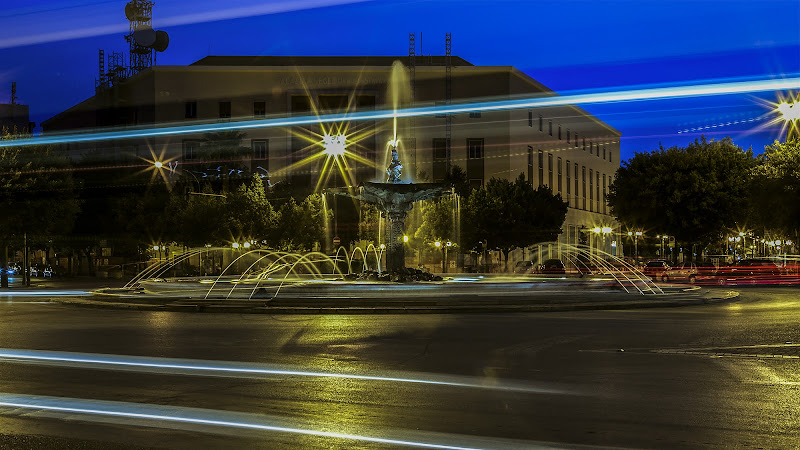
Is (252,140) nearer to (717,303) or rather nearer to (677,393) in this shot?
(717,303)

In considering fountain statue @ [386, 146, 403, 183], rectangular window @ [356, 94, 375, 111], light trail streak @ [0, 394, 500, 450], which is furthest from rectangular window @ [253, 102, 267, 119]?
light trail streak @ [0, 394, 500, 450]

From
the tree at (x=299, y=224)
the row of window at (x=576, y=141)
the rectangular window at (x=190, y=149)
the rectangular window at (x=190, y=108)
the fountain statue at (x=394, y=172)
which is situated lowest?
the tree at (x=299, y=224)

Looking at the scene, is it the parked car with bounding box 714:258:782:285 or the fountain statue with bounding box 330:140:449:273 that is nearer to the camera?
the fountain statue with bounding box 330:140:449:273

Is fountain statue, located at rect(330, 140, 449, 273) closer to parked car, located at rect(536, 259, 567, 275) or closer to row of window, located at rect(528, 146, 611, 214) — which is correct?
parked car, located at rect(536, 259, 567, 275)

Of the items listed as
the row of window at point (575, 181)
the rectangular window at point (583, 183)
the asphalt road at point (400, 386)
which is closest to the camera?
the asphalt road at point (400, 386)

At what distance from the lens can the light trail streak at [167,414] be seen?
24.7 feet

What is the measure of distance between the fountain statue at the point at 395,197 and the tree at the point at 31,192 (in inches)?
880

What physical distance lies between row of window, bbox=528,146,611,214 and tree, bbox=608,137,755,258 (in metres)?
20.0

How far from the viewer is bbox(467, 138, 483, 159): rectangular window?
81.8 meters

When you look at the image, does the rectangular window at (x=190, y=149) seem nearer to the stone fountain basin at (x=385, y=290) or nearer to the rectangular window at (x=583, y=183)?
the rectangular window at (x=583, y=183)

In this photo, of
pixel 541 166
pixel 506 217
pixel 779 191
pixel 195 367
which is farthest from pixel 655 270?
pixel 195 367

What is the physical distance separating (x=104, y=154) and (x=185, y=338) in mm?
64475

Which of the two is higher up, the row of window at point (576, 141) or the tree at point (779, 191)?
the row of window at point (576, 141)

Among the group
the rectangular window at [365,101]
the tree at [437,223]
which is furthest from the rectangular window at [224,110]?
the tree at [437,223]
